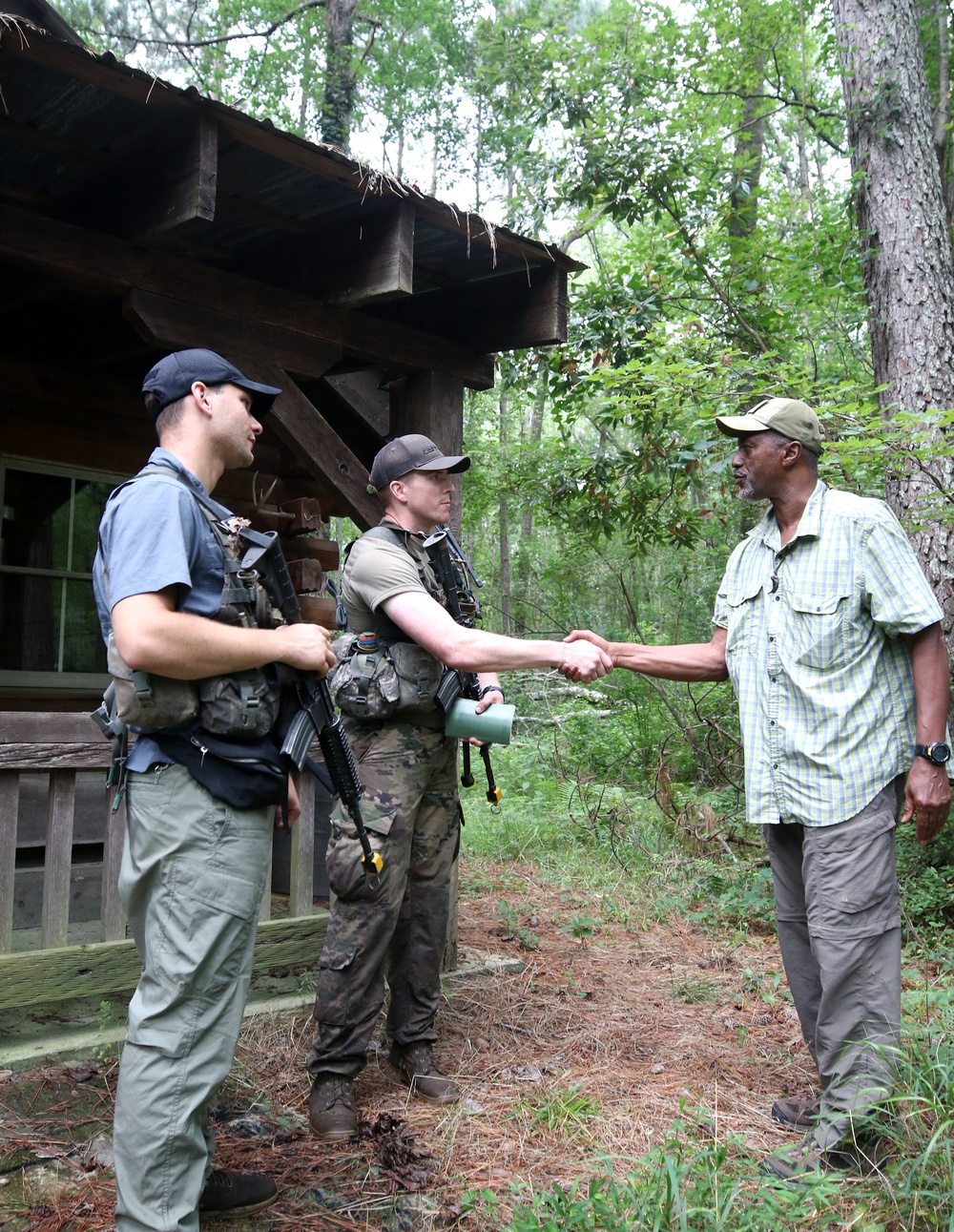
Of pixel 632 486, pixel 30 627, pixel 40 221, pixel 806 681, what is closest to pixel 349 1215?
pixel 806 681

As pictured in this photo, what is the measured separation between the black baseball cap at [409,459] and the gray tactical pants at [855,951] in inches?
73.6

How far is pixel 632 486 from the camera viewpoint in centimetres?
854

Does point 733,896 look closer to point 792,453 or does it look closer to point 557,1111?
point 557,1111

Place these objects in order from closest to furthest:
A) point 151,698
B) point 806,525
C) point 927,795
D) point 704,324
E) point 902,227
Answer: point 151,698, point 927,795, point 806,525, point 902,227, point 704,324

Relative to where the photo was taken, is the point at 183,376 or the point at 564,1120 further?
the point at 564,1120

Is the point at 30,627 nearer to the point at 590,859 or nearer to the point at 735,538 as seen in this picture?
the point at 590,859

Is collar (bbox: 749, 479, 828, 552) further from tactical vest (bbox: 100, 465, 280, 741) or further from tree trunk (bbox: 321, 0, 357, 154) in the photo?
tree trunk (bbox: 321, 0, 357, 154)

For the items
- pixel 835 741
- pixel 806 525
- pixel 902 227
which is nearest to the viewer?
pixel 835 741

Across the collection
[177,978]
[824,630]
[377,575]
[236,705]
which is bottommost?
[177,978]

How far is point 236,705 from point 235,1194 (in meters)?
1.47

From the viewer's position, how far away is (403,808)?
11.7ft

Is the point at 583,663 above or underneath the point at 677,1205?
above

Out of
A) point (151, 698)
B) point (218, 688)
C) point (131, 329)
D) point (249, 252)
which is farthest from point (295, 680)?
point (131, 329)

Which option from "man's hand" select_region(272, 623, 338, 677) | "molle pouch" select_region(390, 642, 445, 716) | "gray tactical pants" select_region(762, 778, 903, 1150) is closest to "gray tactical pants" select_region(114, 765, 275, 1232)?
"man's hand" select_region(272, 623, 338, 677)
